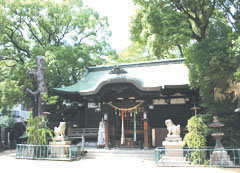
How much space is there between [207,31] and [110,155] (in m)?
8.70

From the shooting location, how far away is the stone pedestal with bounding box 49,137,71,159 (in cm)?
1156

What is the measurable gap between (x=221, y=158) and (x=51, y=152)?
821cm

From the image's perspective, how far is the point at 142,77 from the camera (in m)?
17.0

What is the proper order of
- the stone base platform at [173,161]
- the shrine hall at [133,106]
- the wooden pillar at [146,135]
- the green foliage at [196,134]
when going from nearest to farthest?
the stone base platform at [173,161] < the green foliage at [196,134] < the wooden pillar at [146,135] < the shrine hall at [133,106]

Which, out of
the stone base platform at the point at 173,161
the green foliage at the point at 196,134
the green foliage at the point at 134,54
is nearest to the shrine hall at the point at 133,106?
the green foliage at the point at 196,134

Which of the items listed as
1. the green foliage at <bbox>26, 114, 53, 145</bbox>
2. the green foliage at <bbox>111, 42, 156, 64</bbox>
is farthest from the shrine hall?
the green foliage at <bbox>111, 42, 156, 64</bbox>

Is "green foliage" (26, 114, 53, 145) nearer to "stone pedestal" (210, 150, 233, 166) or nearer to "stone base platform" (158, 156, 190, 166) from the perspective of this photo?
"stone base platform" (158, 156, 190, 166)

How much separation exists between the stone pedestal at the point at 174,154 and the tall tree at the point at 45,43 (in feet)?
35.1

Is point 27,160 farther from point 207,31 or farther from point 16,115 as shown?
point 16,115

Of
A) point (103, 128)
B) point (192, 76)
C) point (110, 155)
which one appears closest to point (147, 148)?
point (110, 155)

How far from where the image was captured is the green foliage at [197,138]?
32.6ft

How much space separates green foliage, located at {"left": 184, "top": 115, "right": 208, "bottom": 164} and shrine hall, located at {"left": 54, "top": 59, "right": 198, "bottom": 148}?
3176 millimetres

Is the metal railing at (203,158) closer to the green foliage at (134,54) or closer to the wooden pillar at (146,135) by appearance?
the wooden pillar at (146,135)

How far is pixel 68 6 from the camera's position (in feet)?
64.3
